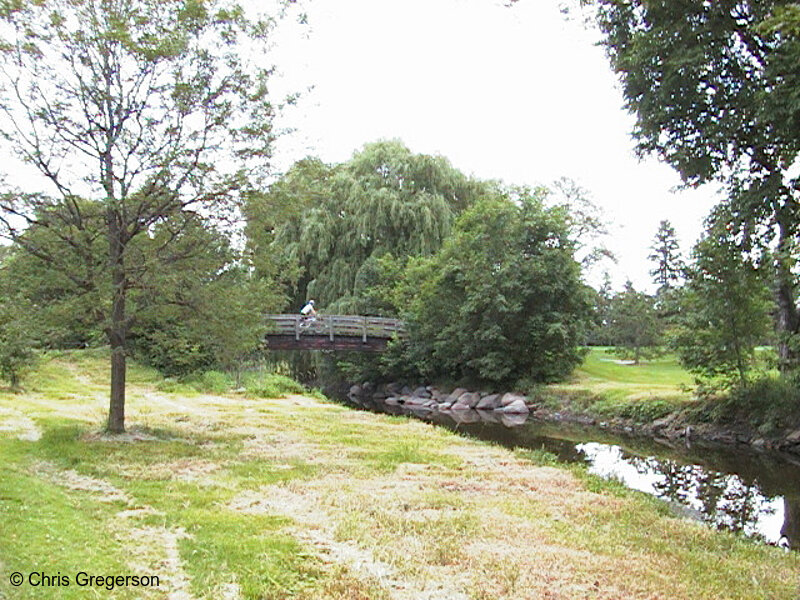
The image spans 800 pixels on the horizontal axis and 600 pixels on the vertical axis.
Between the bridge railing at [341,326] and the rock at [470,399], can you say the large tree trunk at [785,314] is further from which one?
the bridge railing at [341,326]

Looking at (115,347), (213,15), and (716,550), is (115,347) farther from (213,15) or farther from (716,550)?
(716,550)

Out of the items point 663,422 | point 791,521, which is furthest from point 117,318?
point 663,422

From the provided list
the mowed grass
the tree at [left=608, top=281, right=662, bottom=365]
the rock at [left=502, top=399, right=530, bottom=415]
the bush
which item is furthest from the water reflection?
the tree at [left=608, top=281, right=662, bottom=365]

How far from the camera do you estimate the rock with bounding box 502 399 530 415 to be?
23.2 meters

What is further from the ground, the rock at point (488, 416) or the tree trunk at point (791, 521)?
the tree trunk at point (791, 521)

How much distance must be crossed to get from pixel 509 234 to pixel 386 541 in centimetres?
2096

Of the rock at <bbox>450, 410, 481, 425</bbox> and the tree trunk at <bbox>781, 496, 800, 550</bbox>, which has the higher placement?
the tree trunk at <bbox>781, 496, 800, 550</bbox>

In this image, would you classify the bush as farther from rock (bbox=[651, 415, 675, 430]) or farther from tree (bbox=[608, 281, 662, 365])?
tree (bbox=[608, 281, 662, 365])

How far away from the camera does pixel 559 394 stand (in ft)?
76.3

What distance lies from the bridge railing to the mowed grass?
8579 mm

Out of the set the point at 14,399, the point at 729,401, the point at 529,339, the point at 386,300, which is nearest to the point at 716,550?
the point at 729,401

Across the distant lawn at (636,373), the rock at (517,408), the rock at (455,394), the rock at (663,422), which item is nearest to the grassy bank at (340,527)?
→ the rock at (663,422)

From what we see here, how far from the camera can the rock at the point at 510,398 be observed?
24141mm

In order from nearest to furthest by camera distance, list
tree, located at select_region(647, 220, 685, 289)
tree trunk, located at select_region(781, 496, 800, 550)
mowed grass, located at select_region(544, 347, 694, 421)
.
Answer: tree trunk, located at select_region(781, 496, 800, 550) → mowed grass, located at select_region(544, 347, 694, 421) → tree, located at select_region(647, 220, 685, 289)
